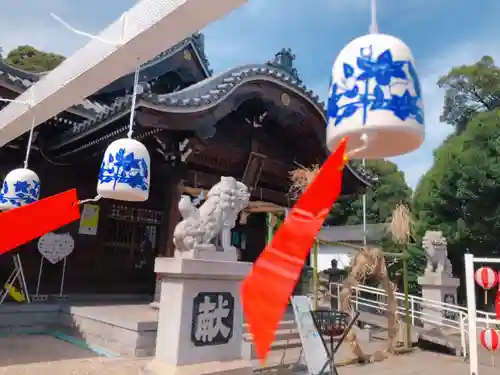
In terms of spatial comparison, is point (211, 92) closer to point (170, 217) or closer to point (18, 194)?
point (170, 217)

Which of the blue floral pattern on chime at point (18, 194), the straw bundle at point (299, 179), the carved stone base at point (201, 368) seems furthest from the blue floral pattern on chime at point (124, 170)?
the straw bundle at point (299, 179)

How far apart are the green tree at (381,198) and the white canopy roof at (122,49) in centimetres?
2719

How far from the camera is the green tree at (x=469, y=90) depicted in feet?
84.6

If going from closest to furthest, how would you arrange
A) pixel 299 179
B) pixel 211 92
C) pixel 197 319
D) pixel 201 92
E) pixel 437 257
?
pixel 197 319
pixel 211 92
pixel 201 92
pixel 299 179
pixel 437 257

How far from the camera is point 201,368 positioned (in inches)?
182

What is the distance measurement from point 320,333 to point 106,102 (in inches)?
407

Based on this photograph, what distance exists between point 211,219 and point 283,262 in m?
3.47

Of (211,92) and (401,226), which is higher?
(211,92)

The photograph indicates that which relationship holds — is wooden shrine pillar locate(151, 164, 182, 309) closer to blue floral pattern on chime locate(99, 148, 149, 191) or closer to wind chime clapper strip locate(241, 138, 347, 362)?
blue floral pattern on chime locate(99, 148, 149, 191)

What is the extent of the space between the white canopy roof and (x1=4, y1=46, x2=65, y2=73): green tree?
19630 millimetres

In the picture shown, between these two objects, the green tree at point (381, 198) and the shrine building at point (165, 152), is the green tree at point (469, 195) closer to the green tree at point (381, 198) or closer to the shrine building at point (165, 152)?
the shrine building at point (165, 152)

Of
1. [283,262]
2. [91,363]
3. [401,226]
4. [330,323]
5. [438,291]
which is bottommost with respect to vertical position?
[91,363]

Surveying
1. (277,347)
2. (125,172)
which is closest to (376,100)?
(125,172)

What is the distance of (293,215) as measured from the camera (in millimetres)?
1787
